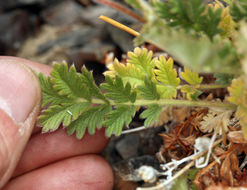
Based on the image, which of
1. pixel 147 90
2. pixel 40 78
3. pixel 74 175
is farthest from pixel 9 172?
pixel 147 90

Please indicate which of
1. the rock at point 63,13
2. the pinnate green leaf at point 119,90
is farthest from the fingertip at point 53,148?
the rock at point 63,13

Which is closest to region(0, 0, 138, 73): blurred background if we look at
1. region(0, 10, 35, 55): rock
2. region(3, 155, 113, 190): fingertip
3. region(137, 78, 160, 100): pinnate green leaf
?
region(0, 10, 35, 55): rock

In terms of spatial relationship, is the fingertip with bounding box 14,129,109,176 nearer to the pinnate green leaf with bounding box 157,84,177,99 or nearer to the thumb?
the thumb

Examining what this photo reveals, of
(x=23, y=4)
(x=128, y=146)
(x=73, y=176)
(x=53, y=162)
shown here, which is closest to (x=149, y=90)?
(x=128, y=146)

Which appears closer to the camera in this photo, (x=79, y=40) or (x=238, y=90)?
(x=238, y=90)

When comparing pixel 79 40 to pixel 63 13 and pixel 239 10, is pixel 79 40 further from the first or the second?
pixel 239 10

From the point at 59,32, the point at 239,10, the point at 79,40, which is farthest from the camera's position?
the point at 59,32
